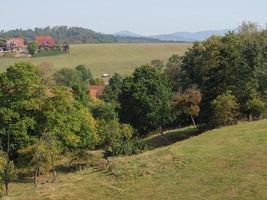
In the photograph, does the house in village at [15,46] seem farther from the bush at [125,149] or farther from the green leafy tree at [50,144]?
the green leafy tree at [50,144]

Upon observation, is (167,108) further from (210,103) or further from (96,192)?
(96,192)

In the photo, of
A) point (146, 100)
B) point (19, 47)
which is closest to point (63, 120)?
point (146, 100)


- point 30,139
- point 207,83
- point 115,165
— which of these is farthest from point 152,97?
point 115,165

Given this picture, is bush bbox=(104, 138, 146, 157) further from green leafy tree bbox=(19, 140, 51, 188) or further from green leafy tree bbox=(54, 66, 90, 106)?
green leafy tree bbox=(54, 66, 90, 106)

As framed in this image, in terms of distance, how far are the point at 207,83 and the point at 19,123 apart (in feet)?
69.6

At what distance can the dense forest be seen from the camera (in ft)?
136

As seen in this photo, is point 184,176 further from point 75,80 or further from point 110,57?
point 110,57

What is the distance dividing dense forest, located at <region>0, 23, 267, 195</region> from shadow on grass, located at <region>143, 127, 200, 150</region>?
1311mm

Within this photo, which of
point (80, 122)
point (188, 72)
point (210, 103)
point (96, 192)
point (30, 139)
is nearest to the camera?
point (96, 192)

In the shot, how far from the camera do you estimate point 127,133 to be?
173 feet

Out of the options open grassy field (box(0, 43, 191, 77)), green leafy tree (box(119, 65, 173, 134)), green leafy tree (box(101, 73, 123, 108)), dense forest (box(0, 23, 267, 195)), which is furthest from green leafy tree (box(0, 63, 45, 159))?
open grassy field (box(0, 43, 191, 77))

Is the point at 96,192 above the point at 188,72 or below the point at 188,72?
below

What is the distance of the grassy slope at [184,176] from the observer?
1111 inches

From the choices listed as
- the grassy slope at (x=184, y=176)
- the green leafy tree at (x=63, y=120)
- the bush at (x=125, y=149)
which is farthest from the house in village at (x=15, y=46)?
the grassy slope at (x=184, y=176)
